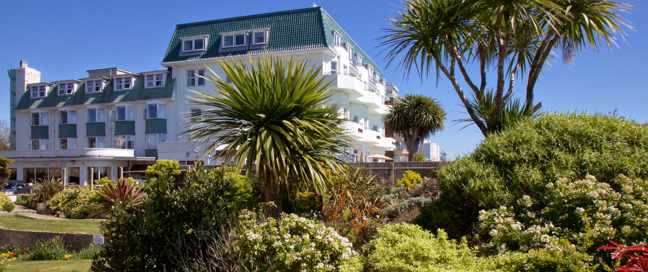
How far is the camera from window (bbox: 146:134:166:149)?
44219 mm

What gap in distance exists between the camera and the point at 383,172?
61.9ft

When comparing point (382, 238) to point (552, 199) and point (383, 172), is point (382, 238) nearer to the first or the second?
point (552, 199)

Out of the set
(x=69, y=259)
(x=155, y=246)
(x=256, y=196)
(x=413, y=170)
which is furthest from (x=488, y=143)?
(x=413, y=170)

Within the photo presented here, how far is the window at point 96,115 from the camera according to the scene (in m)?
47.8

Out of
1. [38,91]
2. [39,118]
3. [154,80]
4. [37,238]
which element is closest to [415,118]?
[154,80]

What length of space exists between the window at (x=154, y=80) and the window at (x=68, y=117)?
33.0ft

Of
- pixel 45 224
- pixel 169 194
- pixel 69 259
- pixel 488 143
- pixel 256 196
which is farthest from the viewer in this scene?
pixel 45 224

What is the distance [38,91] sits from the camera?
51.8 meters

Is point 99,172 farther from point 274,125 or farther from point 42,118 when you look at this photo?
point 274,125

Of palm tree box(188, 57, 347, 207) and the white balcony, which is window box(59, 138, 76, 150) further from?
palm tree box(188, 57, 347, 207)

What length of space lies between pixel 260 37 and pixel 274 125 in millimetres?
33240

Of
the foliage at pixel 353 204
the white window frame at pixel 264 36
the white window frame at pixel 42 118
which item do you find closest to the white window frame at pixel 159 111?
the white window frame at pixel 264 36

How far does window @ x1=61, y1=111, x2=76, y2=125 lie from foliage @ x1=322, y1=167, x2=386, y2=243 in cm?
4495

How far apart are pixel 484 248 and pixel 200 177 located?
474 cm
